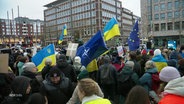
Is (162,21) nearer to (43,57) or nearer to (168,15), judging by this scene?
(168,15)

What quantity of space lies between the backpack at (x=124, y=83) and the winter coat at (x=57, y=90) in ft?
7.68

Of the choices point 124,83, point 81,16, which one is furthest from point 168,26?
point 124,83

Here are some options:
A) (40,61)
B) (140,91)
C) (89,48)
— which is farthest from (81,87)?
(40,61)

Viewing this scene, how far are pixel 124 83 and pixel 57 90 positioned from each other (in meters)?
2.64

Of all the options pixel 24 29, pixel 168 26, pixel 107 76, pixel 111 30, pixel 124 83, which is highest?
pixel 24 29

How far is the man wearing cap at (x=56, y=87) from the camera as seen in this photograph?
4.45m

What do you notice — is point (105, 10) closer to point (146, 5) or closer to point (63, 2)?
point (63, 2)

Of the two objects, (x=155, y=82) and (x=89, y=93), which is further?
(x=155, y=82)

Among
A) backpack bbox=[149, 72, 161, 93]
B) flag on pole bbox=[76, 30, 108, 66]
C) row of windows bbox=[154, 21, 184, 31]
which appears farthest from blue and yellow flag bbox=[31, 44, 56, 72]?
row of windows bbox=[154, 21, 184, 31]

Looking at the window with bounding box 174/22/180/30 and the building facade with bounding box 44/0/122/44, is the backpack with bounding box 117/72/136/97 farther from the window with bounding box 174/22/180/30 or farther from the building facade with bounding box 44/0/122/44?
the building facade with bounding box 44/0/122/44

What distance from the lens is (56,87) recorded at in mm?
4508

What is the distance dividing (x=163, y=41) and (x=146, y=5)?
11767 millimetres

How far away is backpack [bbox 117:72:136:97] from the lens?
21.5 feet

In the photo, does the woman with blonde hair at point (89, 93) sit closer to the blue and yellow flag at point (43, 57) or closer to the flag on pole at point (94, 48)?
the flag on pole at point (94, 48)
